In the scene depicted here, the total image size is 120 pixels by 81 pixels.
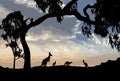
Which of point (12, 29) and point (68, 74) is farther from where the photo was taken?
point (12, 29)

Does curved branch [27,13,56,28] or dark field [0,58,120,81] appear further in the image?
curved branch [27,13,56,28]

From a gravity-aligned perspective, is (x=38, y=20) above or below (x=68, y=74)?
above

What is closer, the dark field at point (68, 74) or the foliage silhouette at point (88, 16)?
the dark field at point (68, 74)

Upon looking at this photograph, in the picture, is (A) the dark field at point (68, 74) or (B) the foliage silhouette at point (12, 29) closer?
(A) the dark field at point (68, 74)

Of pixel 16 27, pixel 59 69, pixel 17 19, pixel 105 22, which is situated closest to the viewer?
pixel 59 69

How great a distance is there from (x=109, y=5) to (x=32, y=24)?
9.82m

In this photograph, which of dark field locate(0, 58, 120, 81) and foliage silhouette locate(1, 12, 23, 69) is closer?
dark field locate(0, 58, 120, 81)

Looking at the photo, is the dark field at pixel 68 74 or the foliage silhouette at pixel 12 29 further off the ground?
the foliage silhouette at pixel 12 29

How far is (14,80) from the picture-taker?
2750 centimetres

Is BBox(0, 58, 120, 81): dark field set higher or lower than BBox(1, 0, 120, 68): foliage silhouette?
lower

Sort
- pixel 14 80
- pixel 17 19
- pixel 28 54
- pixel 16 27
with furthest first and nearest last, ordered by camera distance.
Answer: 1. pixel 16 27
2. pixel 17 19
3. pixel 28 54
4. pixel 14 80

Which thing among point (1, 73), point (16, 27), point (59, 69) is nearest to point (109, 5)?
point (59, 69)

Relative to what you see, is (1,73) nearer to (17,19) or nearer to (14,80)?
(14,80)

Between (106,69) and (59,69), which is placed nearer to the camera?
(106,69)
